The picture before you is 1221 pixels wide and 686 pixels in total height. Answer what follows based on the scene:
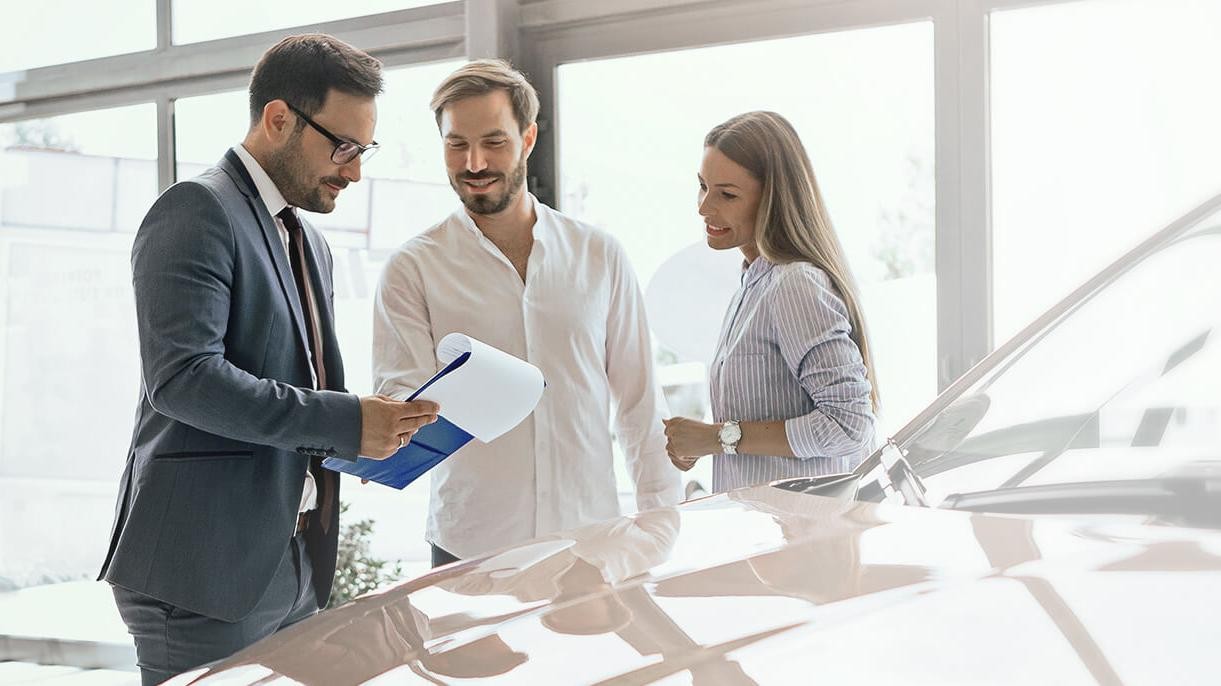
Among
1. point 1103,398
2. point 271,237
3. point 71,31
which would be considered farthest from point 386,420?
point 71,31

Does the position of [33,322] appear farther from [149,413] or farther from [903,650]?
[903,650]

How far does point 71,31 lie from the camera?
421 centimetres

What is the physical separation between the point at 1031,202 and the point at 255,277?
1.79 meters

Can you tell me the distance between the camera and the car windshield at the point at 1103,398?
1064mm

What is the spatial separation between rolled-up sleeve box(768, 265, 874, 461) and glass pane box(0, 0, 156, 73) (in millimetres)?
2862

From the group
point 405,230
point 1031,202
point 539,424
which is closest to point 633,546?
point 539,424

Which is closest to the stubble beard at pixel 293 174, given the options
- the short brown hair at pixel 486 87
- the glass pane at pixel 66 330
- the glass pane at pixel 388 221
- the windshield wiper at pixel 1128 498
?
the short brown hair at pixel 486 87

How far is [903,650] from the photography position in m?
0.78

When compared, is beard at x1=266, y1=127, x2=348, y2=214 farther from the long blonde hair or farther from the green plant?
the green plant

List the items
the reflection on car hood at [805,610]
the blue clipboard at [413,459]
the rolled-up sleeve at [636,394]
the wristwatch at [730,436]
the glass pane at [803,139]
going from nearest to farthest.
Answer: the reflection on car hood at [805,610], the blue clipboard at [413,459], the wristwatch at [730,436], the rolled-up sleeve at [636,394], the glass pane at [803,139]

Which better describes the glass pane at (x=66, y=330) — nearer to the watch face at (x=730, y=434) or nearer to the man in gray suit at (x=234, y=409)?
the man in gray suit at (x=234, y=409)

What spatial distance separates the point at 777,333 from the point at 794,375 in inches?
3.2

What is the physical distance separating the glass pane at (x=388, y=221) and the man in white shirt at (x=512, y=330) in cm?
120

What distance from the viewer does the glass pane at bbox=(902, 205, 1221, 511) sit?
1.07 m
